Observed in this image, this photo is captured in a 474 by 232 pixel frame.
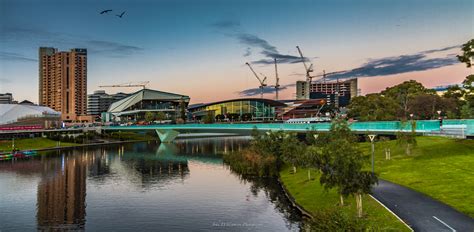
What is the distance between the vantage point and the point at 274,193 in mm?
53375

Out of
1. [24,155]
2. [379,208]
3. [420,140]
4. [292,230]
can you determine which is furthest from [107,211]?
[24,155]

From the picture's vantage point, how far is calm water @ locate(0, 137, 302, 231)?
3988 centimetres

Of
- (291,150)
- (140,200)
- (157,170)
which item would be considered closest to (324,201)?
(291,150)

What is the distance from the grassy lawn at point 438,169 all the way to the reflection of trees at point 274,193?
12.5 metres

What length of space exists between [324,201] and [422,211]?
10797 millimetres

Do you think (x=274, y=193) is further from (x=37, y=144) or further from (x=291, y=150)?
(x=37, y=144)

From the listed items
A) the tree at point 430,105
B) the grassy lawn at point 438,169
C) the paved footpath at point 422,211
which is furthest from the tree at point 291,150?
the tree at point 430,105

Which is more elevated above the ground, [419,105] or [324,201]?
[419,105]

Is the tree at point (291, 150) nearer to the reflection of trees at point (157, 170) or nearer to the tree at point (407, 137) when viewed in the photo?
the tree at point (407, 137)

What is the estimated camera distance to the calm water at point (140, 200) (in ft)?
131

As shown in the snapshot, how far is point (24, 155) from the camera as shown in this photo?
355ft

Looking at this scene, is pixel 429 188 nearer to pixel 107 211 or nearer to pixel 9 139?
pixel 107 211

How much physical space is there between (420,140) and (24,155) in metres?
Result: 98.2

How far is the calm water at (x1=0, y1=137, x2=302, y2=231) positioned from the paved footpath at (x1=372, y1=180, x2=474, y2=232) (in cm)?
907
